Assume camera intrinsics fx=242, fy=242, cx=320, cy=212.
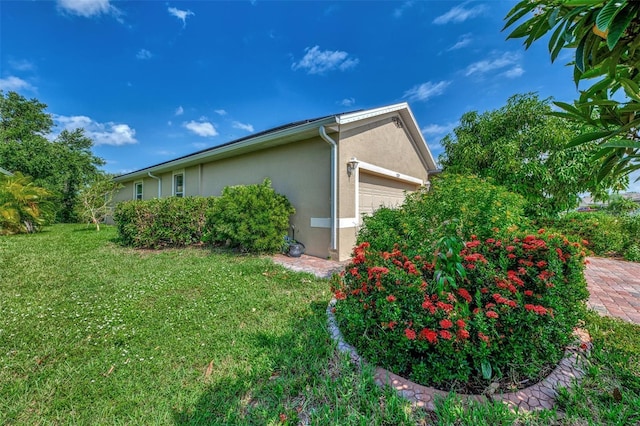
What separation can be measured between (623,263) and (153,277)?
11241 mm

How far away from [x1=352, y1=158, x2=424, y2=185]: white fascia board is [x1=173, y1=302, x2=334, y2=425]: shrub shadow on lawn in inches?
196

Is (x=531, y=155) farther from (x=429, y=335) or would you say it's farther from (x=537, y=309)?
(x=429, y=335)

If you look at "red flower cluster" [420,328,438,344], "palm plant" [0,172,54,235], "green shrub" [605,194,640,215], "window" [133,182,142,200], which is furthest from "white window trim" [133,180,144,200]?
"green shrub" [605,194,640,215]

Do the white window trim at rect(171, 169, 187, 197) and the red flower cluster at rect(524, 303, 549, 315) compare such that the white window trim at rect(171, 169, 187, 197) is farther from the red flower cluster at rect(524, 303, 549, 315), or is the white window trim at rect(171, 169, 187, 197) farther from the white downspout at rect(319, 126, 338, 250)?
the red flower cluster at rect(524, 303, 549, 315)

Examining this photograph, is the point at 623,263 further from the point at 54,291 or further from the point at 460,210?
the point at 54,291

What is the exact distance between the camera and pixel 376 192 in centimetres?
802

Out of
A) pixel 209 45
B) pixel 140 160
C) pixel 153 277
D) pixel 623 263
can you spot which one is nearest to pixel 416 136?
pixel 623 263

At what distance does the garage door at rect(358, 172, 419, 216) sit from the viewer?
735 centimetres

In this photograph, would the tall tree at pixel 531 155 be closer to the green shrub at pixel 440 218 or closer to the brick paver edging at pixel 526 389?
the green shrub at pixel 440 218

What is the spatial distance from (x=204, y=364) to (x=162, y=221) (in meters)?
6.51

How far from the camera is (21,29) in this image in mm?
7793

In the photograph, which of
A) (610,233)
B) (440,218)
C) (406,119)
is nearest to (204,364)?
(440,218)

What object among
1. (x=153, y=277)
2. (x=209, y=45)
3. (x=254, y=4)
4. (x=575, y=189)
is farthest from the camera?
(x=209, y=45)

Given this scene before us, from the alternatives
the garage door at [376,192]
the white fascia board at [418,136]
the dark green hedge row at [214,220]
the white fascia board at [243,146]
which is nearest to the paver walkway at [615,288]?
the garage door at [376,192]
